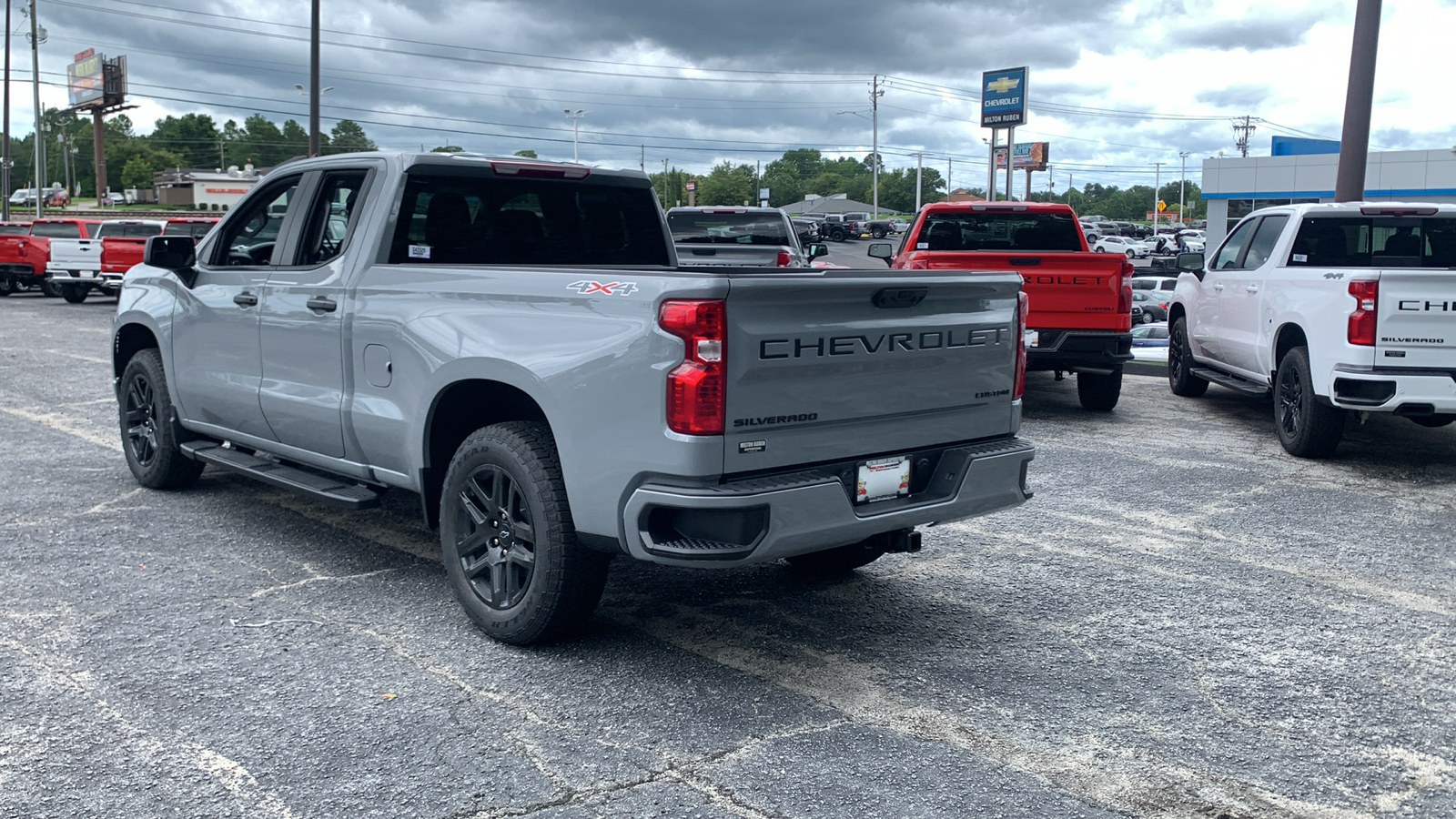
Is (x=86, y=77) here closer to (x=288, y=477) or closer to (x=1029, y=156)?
(x=1029, y=156)

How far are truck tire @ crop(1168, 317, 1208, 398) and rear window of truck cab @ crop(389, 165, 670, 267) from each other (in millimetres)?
7362

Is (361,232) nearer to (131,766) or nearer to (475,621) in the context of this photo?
(475,621)

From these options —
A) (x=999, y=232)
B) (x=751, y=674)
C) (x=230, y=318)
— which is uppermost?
(x=999, y=232)

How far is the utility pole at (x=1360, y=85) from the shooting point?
12477 mm

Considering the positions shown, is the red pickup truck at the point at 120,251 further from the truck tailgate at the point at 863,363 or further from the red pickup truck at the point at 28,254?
the truck tailgate at the point at 863,363

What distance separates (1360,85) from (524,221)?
10.4 m

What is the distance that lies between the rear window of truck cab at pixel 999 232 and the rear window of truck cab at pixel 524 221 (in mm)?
5840

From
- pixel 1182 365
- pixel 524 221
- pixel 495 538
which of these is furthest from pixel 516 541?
pixel 1182 365

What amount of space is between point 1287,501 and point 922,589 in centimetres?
321

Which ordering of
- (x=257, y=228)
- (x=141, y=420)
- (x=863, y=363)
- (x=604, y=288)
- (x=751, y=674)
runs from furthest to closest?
(x=141, y=420), (x=257, y=228), (x=751, y=674), (x=863, y=363), (x=604, y=288)

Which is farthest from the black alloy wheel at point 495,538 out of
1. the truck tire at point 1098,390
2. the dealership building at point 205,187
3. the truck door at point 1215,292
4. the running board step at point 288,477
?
the dealership building at point 205,187

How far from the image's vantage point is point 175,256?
6.45 meters

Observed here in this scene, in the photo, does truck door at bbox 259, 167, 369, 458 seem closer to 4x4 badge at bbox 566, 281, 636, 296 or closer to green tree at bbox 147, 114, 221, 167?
4x4 badge at bbox 566, 281, 636, 296

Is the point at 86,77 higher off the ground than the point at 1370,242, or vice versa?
the point at 86,77
